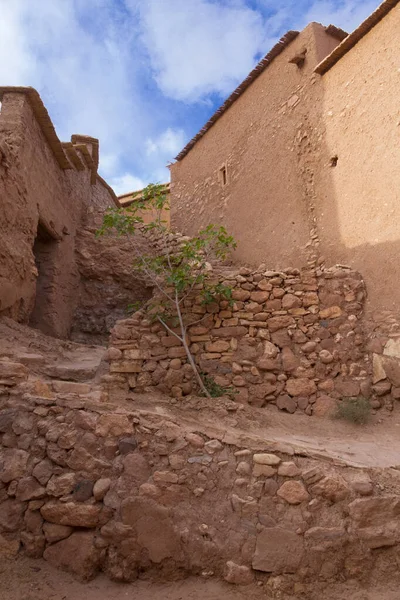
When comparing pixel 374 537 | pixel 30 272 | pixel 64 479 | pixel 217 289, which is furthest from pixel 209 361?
pixel 30 272

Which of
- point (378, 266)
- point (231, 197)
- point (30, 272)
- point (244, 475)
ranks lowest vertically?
point (244, 475)

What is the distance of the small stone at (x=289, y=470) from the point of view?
324 cm

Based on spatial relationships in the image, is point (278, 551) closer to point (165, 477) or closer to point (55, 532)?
point (165, 477)

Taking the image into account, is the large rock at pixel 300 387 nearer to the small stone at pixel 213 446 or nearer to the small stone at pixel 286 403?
the small stone at pixel 286 403

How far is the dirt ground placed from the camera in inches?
110

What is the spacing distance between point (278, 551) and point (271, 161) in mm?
6742

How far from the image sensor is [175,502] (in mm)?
3164

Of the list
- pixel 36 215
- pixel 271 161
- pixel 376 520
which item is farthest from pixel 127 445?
pixel 271 161

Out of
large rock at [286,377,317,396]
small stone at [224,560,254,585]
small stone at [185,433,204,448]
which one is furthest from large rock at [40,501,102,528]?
large rock at [286,377,317,396]

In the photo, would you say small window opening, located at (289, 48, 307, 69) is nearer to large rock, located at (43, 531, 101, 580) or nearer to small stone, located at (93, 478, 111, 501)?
small stone, located at (93, 478, 111, 501)

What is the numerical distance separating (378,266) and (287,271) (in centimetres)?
119

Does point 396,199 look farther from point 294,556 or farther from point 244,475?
point 294,556

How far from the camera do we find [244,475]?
3.29m

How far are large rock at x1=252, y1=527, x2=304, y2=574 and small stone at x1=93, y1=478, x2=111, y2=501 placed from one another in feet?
3.86
